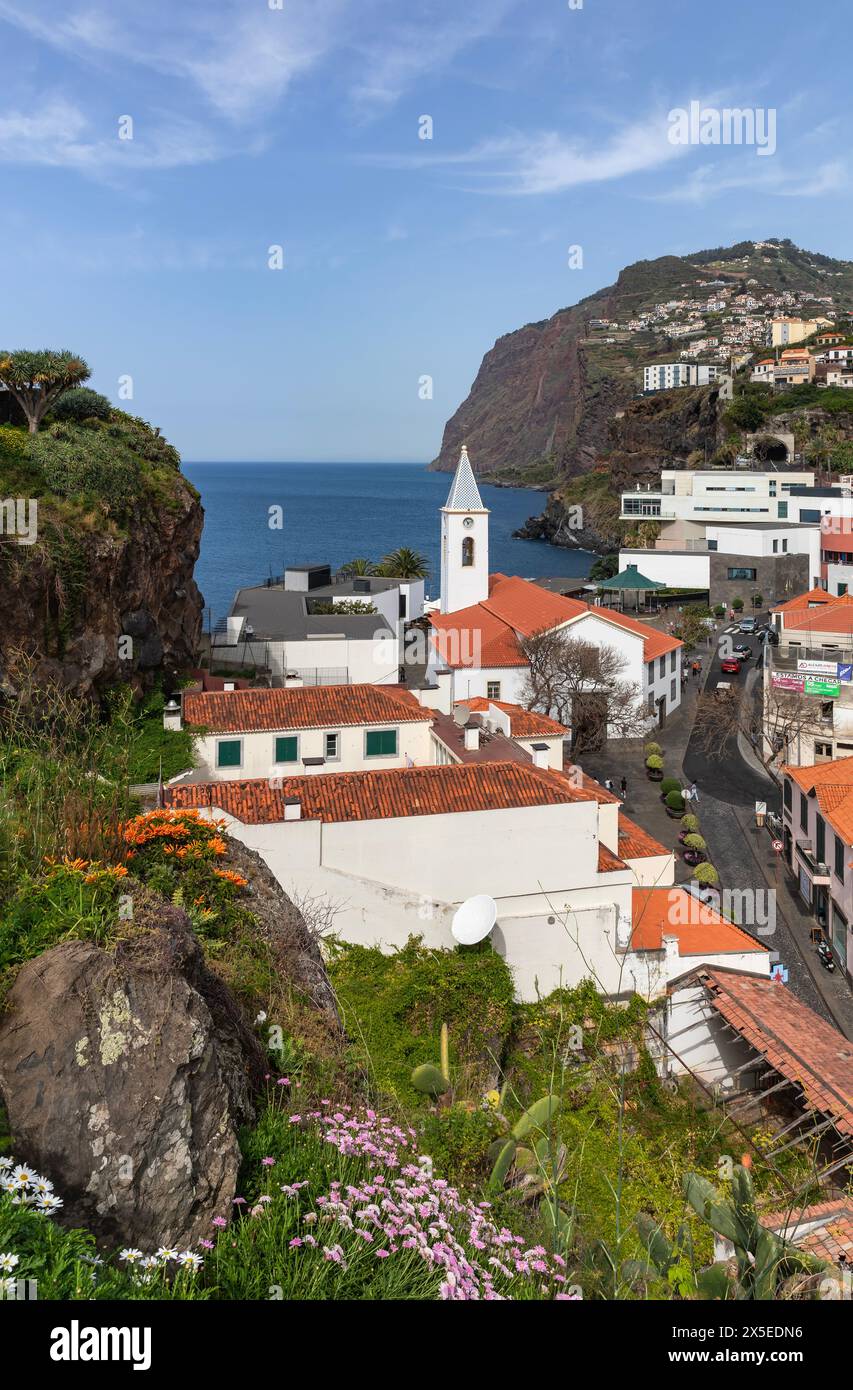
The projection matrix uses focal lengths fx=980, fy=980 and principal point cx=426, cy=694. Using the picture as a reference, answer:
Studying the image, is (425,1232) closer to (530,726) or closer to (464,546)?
(530,726)

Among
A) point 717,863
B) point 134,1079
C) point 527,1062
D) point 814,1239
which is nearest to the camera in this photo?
point 134,1079

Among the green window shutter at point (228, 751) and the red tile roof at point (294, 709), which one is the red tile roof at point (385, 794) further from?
the red tile roof at point (294, 709)

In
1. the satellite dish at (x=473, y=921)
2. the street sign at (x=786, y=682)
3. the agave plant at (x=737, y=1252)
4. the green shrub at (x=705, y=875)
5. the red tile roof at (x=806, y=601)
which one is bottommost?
the green shrub at (x=705, y=875)

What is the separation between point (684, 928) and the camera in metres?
19.2

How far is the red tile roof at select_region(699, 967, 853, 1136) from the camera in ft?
46.7

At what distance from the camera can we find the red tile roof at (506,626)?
39156 mm

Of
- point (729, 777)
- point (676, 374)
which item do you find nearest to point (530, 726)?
point (729, 777)

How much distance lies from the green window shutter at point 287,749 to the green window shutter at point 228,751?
0.90 m

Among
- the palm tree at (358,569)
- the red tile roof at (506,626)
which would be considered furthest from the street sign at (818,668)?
the palm tree at (358,569)

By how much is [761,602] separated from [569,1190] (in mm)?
61416

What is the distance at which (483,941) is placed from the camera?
1667 cm

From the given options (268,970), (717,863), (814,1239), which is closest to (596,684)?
(717,863)
